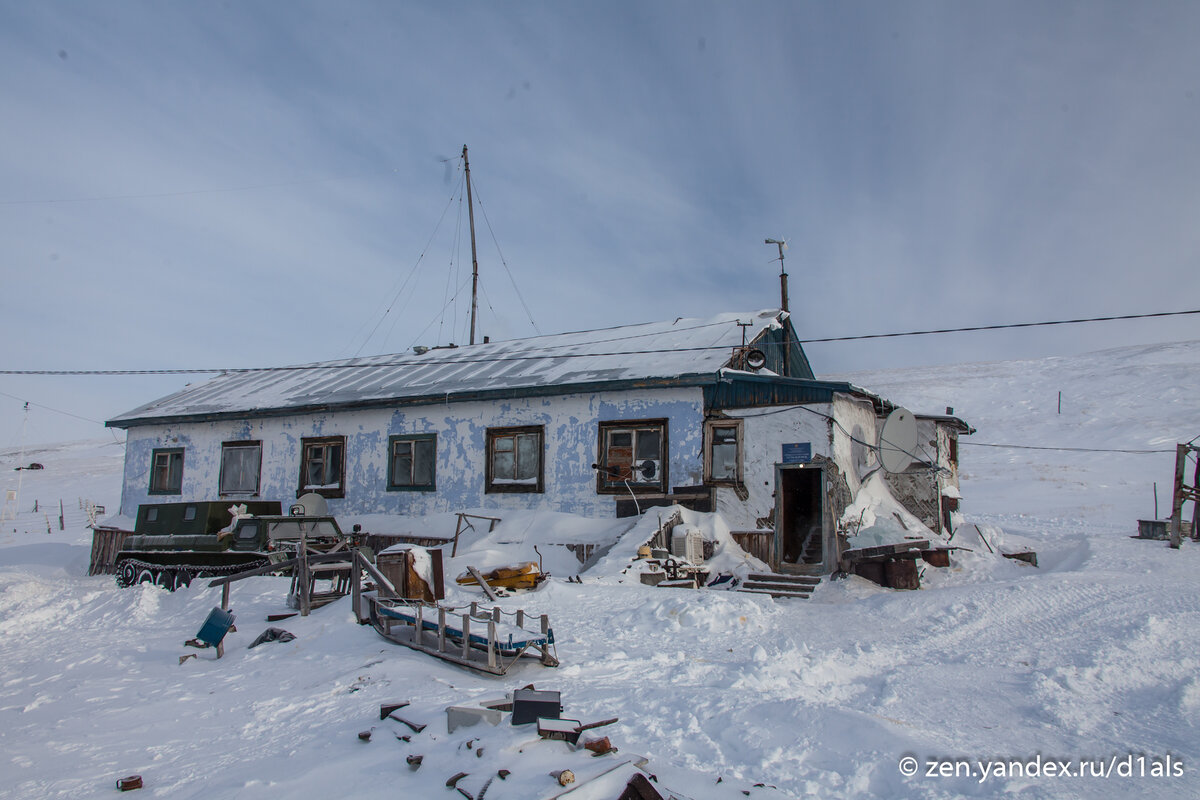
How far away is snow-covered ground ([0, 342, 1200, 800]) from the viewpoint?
4.92 metres

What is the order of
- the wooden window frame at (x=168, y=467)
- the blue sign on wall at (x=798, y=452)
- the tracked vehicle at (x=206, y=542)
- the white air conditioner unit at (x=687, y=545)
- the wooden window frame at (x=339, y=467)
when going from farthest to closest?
the wooden window frame at (x=168, y=467) < the wooden window frame at (x=339, y=467) < the blue sign on wall at (x=798, y=452) < the tracked vehicle at (x=206, y=542) < the white air conditioner unit at (x=687, y=545)

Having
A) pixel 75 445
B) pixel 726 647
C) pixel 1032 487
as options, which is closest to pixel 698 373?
pixel 726 647

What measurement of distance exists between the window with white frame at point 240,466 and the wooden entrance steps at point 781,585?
1505 centimetres

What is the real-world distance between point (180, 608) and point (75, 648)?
2123 millimetres

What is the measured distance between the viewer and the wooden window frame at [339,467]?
19.6 metres

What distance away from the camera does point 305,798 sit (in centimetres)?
462

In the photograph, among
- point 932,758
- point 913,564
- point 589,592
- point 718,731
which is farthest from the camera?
point 913,564

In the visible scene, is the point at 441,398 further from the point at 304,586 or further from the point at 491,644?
the point at 491,644

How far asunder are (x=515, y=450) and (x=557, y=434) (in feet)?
4.13

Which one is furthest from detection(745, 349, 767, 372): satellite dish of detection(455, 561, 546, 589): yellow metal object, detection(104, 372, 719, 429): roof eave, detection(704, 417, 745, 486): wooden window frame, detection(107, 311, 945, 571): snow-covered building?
detection(455, 561, 546, 589): yellow metal object

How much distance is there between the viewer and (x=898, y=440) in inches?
588

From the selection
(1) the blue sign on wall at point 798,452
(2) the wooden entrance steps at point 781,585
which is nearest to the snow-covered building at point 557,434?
(1) the blue sign on wall at point 798,452

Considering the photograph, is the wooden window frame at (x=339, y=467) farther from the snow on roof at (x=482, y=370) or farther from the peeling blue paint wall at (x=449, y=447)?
the snow on roof at (x=482, y=370)

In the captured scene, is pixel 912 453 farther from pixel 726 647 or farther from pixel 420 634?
pixel 420 634
